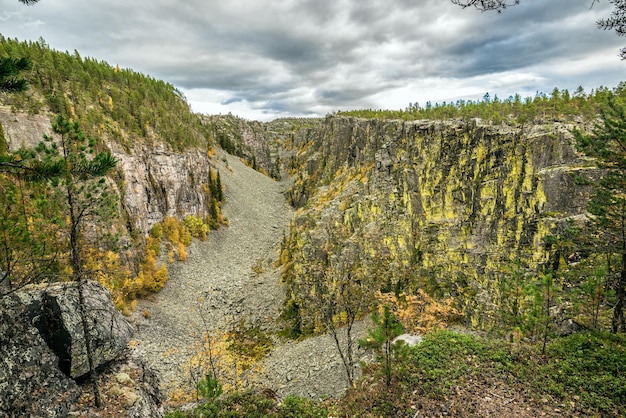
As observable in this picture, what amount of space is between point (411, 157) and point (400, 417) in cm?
2658

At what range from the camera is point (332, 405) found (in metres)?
13.0

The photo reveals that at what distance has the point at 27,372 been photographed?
10.2 meters

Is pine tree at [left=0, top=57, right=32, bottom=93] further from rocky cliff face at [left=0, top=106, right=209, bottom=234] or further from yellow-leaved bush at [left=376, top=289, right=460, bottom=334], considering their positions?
rocky cliff face at [left=0, top=106, right=209, bottom=234]

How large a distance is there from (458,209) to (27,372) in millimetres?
29069

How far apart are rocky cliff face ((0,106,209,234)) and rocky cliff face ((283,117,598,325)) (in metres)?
19.7

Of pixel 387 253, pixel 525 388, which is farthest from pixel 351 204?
pixel 525 388

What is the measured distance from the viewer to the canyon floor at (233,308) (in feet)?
76.8

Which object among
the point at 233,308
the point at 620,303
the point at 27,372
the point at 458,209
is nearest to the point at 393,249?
the point at 458,209

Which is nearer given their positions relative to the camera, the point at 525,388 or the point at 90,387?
the point at 525,388

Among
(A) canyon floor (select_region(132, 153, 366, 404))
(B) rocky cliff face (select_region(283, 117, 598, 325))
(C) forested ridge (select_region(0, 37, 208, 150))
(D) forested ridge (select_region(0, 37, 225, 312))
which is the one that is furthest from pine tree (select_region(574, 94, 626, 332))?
(C) forested ridge (select_region(0, 37, 208, 150))

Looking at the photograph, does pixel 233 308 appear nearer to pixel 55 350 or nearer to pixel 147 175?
pixel 147 175

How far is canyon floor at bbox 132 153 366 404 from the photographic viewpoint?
23.4 m

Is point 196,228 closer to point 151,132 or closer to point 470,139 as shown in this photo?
point 151,132

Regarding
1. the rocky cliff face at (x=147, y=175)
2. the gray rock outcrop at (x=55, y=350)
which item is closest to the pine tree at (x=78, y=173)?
the gray rock outcrop at (x=55, y=350)
